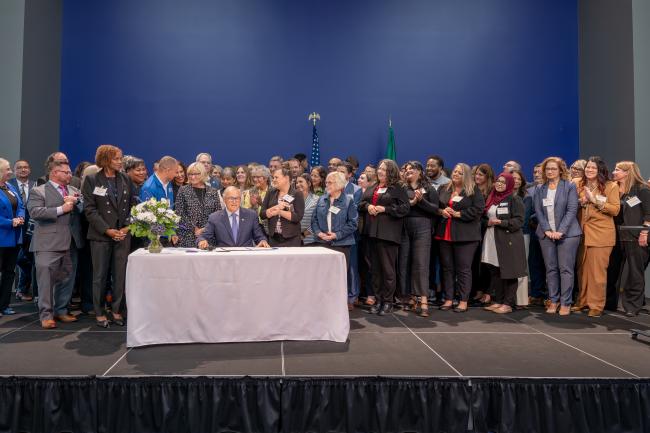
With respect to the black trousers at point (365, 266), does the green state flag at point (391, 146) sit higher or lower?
higher

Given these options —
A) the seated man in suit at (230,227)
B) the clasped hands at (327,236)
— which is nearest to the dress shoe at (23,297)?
the seated man in suit at (230,227)

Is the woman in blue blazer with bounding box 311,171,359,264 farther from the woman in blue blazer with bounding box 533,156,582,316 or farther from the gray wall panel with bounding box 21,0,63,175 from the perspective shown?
the gray wall panel with bounding box 21,0,63,175

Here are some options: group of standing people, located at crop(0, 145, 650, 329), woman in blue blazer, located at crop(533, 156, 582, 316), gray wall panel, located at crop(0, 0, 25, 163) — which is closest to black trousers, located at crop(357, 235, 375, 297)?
group of standing people, located at crop(0, 145, 650, 329)

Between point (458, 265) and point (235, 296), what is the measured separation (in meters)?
2.65

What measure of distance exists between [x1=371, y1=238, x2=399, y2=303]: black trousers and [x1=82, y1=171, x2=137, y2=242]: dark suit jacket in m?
2.52

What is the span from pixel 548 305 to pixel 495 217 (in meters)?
1.22

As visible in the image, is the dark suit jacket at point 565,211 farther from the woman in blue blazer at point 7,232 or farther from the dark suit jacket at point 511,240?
the woman in blue blazer at point 7,232

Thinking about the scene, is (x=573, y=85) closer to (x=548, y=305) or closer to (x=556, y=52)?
(x=556, y=52)

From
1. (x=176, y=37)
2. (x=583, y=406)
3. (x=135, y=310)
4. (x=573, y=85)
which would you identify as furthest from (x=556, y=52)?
(x=135, y=310)

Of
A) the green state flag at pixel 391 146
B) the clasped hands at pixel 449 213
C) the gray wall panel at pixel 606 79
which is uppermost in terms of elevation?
the gray wall panel at pixel 606 79

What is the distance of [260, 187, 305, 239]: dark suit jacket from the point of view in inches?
195

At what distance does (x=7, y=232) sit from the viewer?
15.9 ft

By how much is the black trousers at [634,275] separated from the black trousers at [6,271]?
6426 mm

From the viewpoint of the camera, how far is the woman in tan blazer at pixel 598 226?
5.23 m
